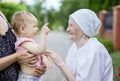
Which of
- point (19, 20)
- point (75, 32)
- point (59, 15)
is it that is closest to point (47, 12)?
point (59, 15)

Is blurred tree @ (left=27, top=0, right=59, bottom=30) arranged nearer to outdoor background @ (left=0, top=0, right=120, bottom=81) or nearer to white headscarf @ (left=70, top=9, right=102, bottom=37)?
outdoor background @ (left=0, top=0, right=120, bottom=81)

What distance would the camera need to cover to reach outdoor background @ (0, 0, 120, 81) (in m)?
11.6

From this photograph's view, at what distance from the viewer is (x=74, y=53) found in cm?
477

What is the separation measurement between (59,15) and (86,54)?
62.2 m

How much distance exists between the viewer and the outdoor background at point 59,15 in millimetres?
11620

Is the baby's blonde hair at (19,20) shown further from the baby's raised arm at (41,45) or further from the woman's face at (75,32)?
the woman's face at (75,32)

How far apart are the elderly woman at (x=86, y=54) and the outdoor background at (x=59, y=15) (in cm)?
309

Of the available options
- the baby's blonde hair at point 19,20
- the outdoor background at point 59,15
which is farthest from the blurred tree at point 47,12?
the baby's blonde hair at point 19,20

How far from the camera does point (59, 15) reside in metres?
66.7

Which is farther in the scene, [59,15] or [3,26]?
[59,15]

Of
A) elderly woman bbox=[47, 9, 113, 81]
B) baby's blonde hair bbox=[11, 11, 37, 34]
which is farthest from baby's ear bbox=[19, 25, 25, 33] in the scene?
elderly woman bbox=[47, 9, 113, 81]

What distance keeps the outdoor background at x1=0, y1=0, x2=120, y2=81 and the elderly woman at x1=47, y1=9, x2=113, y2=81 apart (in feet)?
10.1

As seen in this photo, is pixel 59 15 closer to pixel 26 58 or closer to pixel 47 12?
pixel 47 12

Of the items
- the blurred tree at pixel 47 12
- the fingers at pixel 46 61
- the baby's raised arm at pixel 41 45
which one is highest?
the baby's raised arm at pixel 41 45
